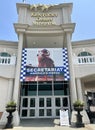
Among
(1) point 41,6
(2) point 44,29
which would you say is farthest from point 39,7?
(2) point 44,29

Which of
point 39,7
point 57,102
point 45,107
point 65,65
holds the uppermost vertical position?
point 39,7

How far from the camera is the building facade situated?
493 inches

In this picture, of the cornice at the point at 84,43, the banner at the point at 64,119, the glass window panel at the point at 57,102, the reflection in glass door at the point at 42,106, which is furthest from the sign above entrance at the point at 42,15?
the banner at the point at 64,119

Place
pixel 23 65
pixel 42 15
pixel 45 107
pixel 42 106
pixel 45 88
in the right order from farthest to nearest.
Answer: pixel 42 15, pixel 45 88, pixel 42 106, pixel 45 107, pixel 23 65

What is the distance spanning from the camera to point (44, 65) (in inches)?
511

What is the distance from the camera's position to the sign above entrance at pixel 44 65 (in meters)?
12.5

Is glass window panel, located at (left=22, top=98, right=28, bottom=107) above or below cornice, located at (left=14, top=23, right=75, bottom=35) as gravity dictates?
below

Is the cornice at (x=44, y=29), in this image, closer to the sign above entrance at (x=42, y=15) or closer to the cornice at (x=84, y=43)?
the sign above entrance at (x=42, y=15)

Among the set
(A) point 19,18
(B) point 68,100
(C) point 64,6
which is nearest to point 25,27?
(A) point 19,18

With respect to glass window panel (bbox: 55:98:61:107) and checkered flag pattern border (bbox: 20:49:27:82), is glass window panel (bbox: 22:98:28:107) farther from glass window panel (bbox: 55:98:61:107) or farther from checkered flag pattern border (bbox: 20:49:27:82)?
glass window panel (bbox: 55:98:61:107)

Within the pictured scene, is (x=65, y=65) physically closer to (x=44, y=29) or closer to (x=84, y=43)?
(x=44, y=29)

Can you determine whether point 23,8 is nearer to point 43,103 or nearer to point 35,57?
point 35,57

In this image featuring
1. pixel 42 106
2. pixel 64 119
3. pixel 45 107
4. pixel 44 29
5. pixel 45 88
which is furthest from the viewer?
pixel 44 29

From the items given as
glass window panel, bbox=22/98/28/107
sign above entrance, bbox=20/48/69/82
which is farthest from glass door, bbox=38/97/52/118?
sign above entrance, bbox=20/48/69/82
